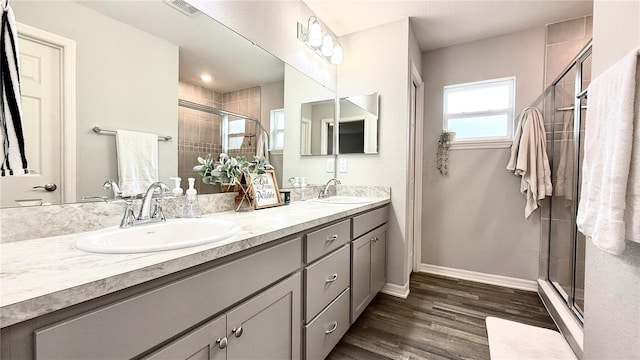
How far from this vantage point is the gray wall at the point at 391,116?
7.25 feet

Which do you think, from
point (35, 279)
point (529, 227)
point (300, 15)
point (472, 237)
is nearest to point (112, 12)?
Result: point (35, 279)

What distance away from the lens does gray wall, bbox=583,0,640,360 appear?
88cm

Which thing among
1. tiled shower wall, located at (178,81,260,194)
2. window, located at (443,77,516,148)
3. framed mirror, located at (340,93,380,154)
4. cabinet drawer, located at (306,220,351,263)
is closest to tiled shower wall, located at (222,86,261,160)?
tiled shower wall, located at (178,81,260,194)

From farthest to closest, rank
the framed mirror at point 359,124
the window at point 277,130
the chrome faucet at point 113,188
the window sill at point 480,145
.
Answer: the window sill at point 480,145, the framed mirror at point 359,124, the window at point 277,130, the chrome faucet at point 113,188

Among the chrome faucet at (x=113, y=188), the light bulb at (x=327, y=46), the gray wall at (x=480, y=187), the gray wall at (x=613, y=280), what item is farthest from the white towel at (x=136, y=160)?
the gray wall at (x=480, y=187)

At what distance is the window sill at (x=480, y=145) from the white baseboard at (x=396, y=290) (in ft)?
4.82

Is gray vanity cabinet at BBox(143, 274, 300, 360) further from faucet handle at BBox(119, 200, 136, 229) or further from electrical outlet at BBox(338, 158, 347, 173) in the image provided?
electrical outlet at BBox(338, 158, 347, 173)

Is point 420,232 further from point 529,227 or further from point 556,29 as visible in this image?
point 556,29

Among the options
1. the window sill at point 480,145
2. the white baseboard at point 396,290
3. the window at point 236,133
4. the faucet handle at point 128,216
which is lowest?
the white baseboard at point 396,290

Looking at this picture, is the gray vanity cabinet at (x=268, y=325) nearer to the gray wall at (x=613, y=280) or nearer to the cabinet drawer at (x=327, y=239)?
the cabinet drawer at (x=327, y=239)

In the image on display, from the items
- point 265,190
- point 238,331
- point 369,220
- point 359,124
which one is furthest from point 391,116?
point 238,331

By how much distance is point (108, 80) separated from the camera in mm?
983

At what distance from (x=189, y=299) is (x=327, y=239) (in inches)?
30.0

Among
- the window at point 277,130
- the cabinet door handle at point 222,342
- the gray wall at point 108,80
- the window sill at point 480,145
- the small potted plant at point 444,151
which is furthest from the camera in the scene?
the small potted plant at point 444,151
